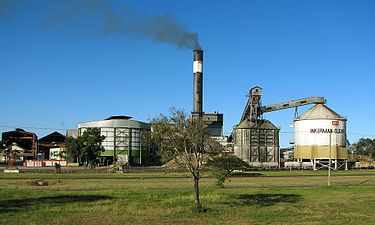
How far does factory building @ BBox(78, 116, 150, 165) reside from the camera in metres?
135

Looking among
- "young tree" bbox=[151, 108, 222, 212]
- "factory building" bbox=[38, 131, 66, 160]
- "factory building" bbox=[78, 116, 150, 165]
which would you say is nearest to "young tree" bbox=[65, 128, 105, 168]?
"factory building" bbox=[78, 116, 150, 165]

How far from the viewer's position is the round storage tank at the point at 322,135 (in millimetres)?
110938

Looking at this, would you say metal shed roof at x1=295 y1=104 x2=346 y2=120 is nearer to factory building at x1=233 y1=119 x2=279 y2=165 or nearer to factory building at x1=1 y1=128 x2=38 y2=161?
factory building at x1=233 y1=119 x2=279 y2=165

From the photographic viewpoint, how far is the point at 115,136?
136 meters

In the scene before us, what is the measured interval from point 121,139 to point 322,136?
2312 inches

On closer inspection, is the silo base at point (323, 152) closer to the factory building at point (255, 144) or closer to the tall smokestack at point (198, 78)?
the factory building at point (255, 144)

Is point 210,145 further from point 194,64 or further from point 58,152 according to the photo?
point 58,152

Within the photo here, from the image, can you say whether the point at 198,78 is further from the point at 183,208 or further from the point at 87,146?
the point at 183,208

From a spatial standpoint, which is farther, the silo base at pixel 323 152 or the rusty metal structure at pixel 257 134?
the rusty metal structure at pixel 257 134

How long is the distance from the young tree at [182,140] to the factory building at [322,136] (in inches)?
3511

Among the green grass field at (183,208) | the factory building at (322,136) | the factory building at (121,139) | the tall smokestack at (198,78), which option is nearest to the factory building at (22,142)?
the factory building at (121,139)

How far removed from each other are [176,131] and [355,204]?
1424cm

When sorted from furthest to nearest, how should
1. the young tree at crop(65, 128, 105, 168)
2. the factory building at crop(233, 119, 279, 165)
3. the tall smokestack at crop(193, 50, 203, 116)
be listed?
the factory building at crop(233, 119, 279, 165) → the tall smokestack at crop(193, 50, 203, 116) → the young tree at crop(65, 128, 105, 168)

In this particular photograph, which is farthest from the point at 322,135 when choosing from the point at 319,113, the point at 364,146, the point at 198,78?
the point at 364,146
